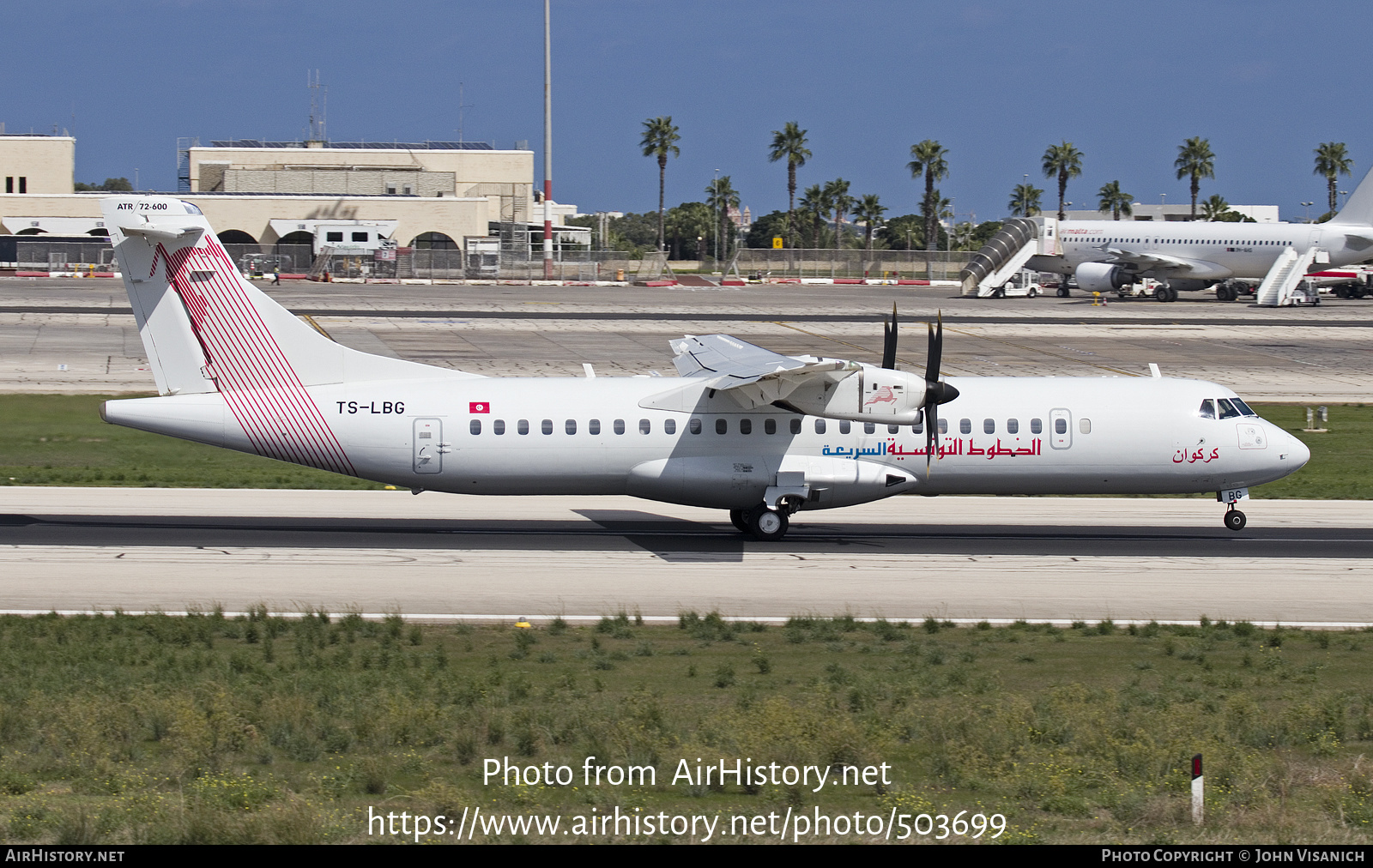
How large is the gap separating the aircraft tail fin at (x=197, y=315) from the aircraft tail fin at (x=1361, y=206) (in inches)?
3551

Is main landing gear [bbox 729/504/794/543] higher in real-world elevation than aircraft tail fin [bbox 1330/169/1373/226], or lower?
lower

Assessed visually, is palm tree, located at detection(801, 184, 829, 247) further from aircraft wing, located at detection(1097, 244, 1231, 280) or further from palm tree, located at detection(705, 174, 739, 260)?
aircraft wing, located at detection(1097, 244, 1231, 280)

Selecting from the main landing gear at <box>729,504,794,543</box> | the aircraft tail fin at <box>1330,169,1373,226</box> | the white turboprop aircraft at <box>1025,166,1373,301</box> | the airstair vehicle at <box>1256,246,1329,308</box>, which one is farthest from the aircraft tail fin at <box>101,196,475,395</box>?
the aircraft tail fin at <box>1330,169,1373,226</box>

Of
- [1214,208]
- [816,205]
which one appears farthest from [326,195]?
[1214,208]

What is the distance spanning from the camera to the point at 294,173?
13812cm

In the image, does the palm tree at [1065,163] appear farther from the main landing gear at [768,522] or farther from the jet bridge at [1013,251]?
the main landing gear at [768,522]

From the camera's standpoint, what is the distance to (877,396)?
2438 cm

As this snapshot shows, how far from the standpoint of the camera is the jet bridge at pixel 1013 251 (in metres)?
93.9

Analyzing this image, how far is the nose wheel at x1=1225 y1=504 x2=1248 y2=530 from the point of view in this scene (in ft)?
91.3

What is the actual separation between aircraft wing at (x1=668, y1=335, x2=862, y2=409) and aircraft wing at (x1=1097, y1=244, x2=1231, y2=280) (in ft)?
232

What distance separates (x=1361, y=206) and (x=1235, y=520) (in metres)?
79.1

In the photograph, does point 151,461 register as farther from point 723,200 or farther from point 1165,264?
point 723,200

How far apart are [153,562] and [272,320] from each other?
16.5 feet

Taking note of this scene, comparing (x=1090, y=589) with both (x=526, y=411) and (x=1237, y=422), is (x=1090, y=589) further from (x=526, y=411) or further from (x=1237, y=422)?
(x=526, y=411)
